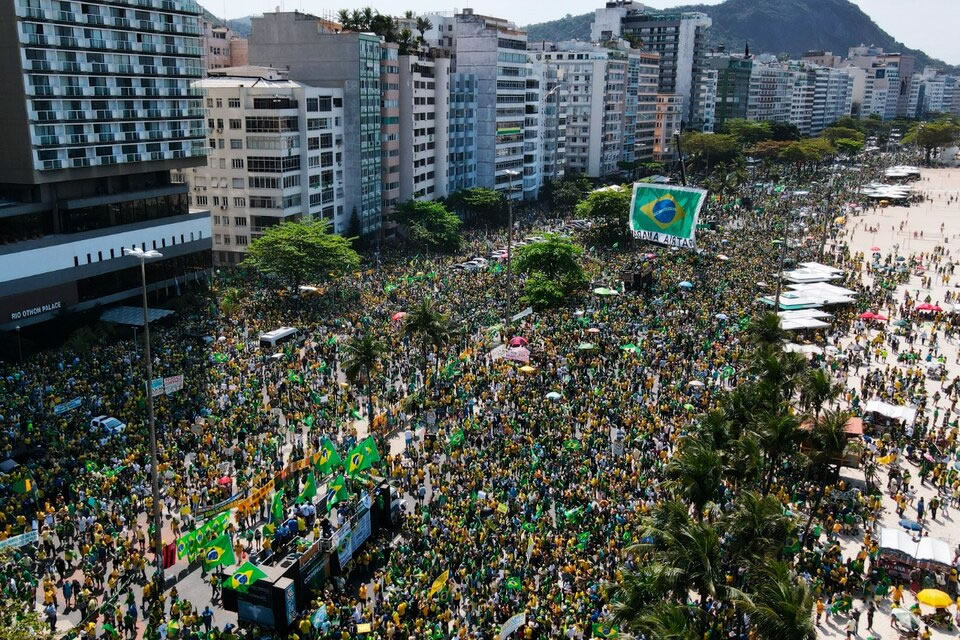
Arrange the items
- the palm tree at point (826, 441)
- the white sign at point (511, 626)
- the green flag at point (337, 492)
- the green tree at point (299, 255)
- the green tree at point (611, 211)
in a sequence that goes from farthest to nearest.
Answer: the green tree at point (611, 211)
the green tree at point (299, 255)
the palm tree at point (826, 441)
the green flag at point (337, 492)
the white sign at point (511, 626)

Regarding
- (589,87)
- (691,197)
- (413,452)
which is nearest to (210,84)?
(691,197)

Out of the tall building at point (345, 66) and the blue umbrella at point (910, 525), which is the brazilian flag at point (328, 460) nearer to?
the blue umbrella at point (910, 525)

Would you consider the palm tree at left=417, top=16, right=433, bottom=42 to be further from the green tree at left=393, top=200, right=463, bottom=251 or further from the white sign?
the white sign

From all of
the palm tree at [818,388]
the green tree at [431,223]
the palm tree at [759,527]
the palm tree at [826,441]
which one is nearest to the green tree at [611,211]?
the green tree at [431,223]

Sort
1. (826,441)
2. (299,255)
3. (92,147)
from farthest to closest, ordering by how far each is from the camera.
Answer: (299,255) < (92,147) < (826,441)

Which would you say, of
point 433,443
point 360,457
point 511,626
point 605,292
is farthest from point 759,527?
point 605,292

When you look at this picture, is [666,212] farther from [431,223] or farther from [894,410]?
[894,410]

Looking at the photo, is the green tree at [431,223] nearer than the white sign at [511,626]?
No
